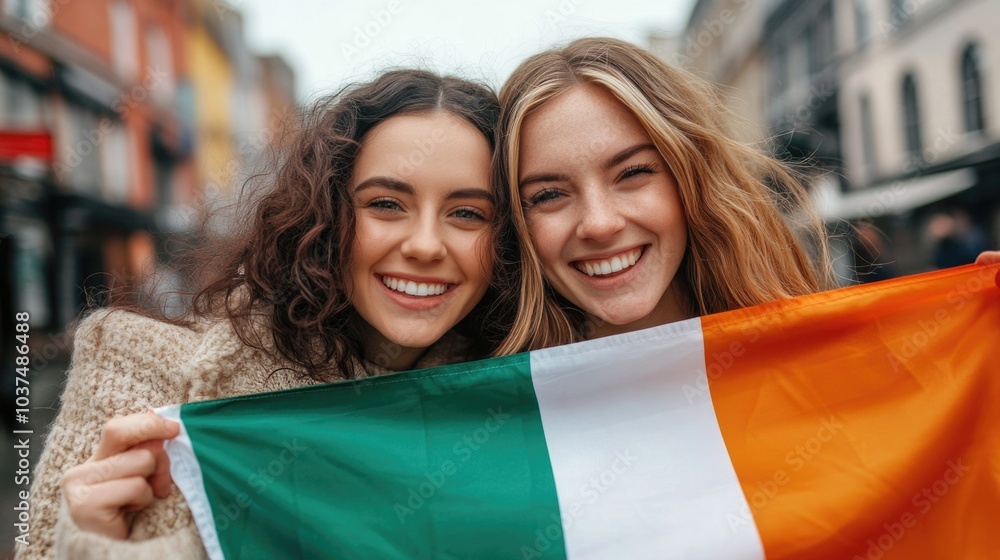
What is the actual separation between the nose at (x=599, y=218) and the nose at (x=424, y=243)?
0.41 metres

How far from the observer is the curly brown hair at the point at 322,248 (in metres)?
2.29

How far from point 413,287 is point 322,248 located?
359 mm

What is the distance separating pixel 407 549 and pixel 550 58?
1.58 m

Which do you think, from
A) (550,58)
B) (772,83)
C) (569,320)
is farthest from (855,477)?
(772,83)

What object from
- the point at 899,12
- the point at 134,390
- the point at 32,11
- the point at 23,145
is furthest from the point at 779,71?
the point at 134,390

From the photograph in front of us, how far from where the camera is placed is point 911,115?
1753cm

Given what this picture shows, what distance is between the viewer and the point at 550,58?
2482mm

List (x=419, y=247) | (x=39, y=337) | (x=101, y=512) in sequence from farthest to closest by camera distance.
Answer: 1. (x=39, y=337)
2. (x=419, y=247)
3. (x=101, y=512)

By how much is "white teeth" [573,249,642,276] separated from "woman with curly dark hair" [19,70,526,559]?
0.27 m

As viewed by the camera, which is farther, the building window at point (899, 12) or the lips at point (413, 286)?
the building window at point (899, 12)

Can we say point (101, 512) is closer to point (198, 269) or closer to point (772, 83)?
point (198, 269)

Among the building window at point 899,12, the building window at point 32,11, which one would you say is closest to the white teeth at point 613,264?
the building window at point 32,11

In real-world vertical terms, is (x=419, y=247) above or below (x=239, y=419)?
above

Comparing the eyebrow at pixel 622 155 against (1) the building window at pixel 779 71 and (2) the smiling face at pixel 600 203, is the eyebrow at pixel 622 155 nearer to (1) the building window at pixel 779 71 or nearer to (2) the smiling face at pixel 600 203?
(2) the smiling face at pixel 600 203
